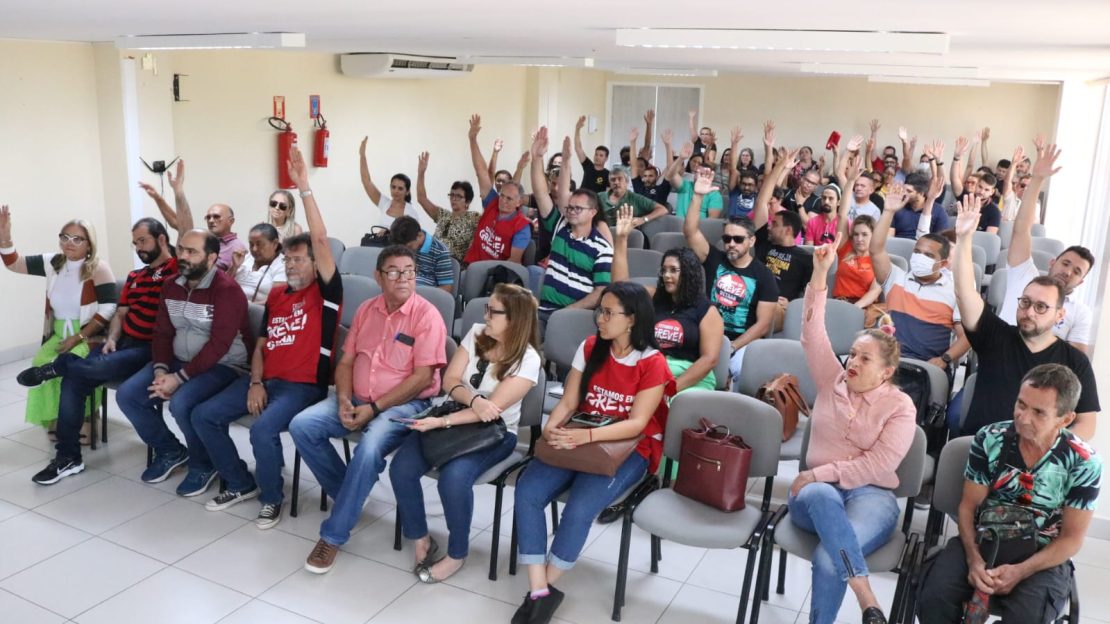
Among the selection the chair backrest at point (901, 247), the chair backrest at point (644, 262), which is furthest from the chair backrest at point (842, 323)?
the chair backrest at point (901, 247)

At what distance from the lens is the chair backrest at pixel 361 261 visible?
639 cm

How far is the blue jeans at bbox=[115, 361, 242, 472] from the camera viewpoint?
4.65 metres

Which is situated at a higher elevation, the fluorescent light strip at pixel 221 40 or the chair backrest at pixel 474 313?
the fluorescent light strip at pixel 221 40

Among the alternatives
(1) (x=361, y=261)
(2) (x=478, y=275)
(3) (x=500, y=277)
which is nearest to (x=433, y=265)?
(2) (x=478, y=275)

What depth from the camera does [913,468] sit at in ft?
11.5

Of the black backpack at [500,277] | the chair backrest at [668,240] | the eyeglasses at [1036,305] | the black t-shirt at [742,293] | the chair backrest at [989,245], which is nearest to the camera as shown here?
the eyeglasses at [1036,305]

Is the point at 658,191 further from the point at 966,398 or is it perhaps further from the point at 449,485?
the point at 449,485

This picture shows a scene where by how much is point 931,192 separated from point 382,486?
4.78 m

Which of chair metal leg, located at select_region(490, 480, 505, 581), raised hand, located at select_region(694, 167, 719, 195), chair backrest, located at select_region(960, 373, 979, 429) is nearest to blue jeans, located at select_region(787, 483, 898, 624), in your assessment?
chair backrest, located at select_region(960, 373, 979, 429)

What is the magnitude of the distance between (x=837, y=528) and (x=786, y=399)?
3.33 ft

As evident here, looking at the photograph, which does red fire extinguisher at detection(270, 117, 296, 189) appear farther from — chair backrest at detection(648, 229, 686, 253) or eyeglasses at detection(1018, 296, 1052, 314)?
eyeglasses at detection(1018, 296, 1052, 314)

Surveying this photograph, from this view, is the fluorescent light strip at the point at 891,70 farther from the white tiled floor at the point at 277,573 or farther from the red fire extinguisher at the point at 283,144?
the red fire extinguisher at the point at 283,144

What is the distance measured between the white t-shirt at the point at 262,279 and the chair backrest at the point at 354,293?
15.4 inches

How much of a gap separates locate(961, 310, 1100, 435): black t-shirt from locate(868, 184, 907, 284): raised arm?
1.81m
